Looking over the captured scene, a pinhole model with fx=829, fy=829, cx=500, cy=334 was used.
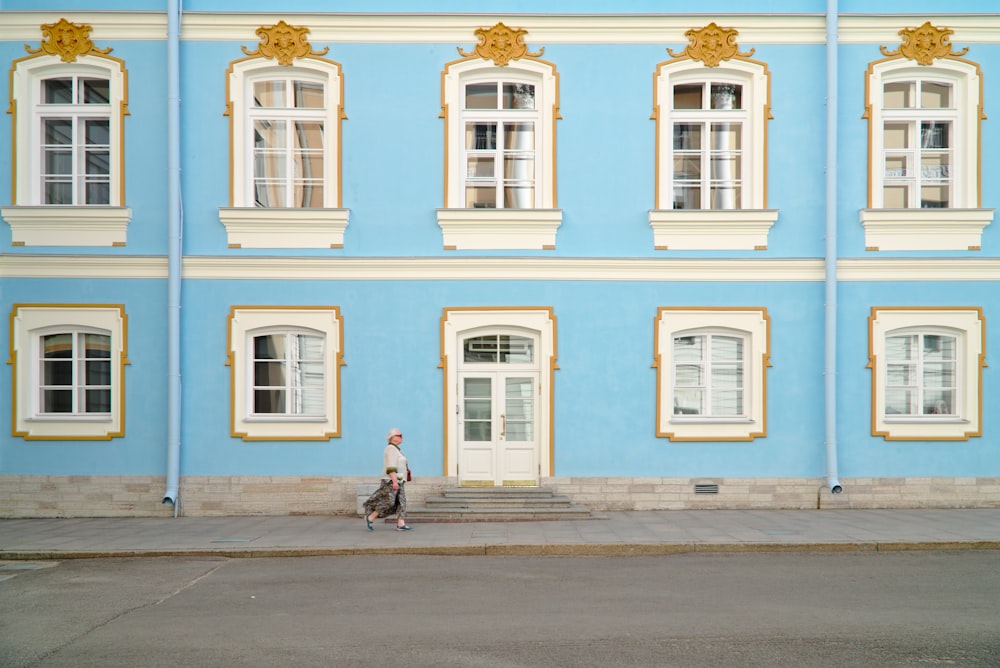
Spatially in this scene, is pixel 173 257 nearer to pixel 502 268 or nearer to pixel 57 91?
pixel 57 91

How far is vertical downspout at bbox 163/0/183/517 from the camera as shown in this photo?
13.4m

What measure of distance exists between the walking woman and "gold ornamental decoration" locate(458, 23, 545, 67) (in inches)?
260

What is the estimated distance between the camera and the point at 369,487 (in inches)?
531

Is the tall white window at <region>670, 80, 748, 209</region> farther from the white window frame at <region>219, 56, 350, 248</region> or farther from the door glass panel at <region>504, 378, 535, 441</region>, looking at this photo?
the white window frame at <region>219, 56, 350, 248</region>

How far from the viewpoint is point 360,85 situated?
543 inches

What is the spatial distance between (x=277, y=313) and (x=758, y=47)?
915 cm

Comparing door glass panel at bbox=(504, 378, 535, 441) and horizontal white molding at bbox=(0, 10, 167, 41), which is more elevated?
horizontal white molding at bbox=(0, 10, 167, 41)

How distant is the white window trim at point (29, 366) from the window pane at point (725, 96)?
10.5 meters

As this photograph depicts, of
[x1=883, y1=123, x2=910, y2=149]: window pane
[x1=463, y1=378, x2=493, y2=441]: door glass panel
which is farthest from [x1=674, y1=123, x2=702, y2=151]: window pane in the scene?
[x1=463, y1=378, x2=493, y2=441]: door glass panel

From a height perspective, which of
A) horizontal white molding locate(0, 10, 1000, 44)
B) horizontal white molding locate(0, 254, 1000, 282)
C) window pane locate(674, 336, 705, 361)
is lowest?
window pane locate(674, 336, 705, 361)

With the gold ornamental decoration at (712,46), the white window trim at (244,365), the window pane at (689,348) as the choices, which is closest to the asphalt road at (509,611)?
the white window trim at (244,365)

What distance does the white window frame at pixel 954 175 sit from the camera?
13.7 m

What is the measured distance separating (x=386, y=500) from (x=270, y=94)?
705 centimetres

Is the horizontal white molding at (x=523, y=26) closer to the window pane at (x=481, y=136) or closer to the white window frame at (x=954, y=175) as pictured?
the white window frame at (x=954, y=175)
